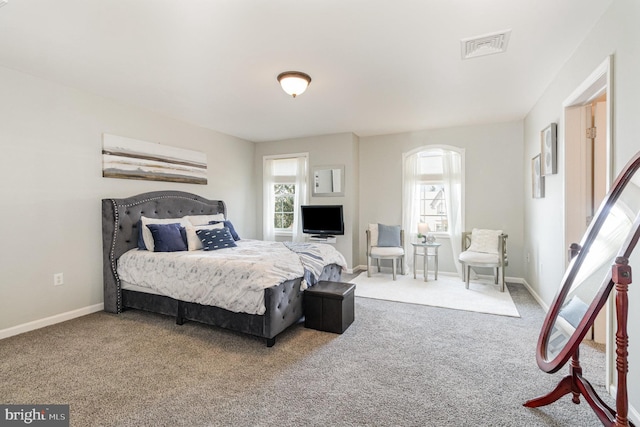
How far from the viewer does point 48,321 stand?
10.3ft

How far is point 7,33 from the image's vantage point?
2.33 meters

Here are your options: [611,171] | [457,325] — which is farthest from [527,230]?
[611,171]

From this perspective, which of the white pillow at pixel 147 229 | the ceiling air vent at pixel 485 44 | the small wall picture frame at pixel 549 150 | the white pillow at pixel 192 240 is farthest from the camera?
the white pillow at pixel 192 240

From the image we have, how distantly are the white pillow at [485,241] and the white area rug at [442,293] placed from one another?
55 cm

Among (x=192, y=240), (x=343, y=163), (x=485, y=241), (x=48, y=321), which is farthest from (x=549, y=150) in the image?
(x=48, y=321)

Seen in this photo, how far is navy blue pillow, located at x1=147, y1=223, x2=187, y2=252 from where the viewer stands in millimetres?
3590

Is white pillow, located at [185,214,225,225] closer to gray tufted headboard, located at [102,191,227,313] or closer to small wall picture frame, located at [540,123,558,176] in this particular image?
gray tufted headboard, located at [102,191,227,313]

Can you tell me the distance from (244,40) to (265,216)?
4073 mm

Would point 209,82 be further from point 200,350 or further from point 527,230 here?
point 527,230

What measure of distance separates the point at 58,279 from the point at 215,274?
190 cm

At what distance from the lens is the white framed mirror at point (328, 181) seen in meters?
5.55

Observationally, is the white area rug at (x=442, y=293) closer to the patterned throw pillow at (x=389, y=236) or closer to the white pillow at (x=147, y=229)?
the patterned throw pillow at (x=389, y=236)

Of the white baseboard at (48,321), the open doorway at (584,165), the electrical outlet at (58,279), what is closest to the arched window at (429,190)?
the open doorway at (584,165)

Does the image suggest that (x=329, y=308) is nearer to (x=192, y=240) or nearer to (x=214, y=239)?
(x=214, y=239)
